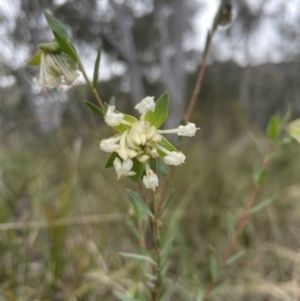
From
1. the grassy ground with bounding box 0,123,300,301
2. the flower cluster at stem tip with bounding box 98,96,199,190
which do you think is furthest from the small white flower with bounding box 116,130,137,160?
the grassy ground with bounding box 0,123,300,301

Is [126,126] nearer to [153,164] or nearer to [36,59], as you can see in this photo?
[153,164]

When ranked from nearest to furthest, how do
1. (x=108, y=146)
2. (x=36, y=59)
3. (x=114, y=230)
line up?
(x=108, y=146), (x=36, y=59), (x=114, y=230)

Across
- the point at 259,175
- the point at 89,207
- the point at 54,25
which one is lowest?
the point at 89,207

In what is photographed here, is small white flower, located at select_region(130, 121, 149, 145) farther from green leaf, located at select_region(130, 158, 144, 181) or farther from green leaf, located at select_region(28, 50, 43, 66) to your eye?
green leaf, located at select_region(28, 50, 43, 66)

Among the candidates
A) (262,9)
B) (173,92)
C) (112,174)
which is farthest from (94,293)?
(262,9)

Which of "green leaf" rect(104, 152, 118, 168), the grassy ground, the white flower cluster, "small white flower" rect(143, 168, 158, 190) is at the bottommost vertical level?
the grassy ground

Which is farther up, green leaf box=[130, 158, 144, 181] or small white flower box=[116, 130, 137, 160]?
small white flower box=[116, 130, 137, 160]

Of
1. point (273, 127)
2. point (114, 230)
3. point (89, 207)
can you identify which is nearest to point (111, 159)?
point (273, 127)
